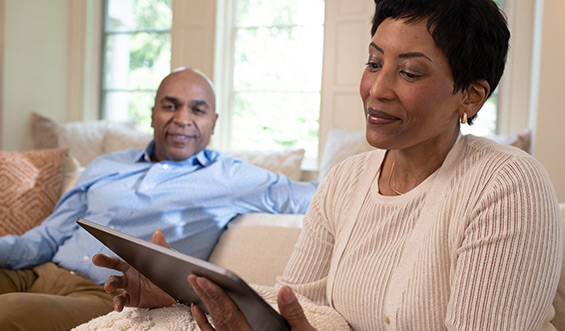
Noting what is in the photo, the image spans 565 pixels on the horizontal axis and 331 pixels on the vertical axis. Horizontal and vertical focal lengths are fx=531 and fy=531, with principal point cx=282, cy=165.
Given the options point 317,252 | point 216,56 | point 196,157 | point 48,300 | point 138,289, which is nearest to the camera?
point 138,289

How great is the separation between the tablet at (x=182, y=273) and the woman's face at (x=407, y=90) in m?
0.44

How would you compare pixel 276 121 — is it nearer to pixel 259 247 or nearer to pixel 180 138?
pixel 180 138

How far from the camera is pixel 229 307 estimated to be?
2.70 ft

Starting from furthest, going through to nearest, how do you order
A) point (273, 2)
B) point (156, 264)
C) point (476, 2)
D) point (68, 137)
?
1. point (273, 2)
2. point (68, 137)
3. point (476, 2)
4. point (156, 264)

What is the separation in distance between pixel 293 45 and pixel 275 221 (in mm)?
2318

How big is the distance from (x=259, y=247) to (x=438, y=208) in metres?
1.00

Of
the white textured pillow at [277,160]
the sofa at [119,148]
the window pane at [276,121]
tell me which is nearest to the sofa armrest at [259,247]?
the sofa at [119,148]

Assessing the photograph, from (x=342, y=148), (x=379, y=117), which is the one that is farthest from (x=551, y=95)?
(x=379, y=117)

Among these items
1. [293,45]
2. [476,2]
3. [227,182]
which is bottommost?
[227,182]

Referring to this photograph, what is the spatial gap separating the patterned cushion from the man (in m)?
0.30

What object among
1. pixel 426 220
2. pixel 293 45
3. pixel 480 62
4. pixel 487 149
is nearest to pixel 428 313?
pixel 426 220

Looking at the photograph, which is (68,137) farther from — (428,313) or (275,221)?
(428,313)

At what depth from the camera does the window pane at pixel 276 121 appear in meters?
3.98

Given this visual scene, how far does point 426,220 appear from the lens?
3.39 feet
